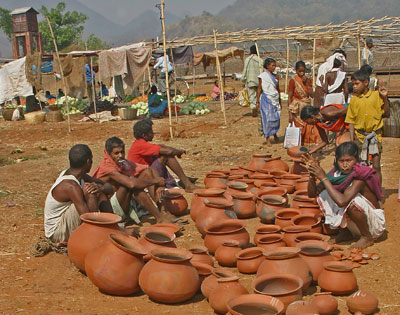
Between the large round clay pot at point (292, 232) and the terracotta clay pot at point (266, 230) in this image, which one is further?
the terracotta clay pot at point (266, 230)

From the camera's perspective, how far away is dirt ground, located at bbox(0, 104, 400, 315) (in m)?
3.62

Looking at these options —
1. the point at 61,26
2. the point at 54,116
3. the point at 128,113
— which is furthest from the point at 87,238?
the point at 61,26

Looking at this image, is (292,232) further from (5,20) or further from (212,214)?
(5,20)

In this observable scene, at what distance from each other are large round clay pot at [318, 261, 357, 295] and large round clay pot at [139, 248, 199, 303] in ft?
3.12

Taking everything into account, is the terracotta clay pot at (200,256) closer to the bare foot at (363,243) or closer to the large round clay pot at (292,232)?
the large round clay pot at (292,232)

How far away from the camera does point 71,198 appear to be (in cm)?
447

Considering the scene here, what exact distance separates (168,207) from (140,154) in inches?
33.1

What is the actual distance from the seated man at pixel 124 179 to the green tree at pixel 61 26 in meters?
53.1

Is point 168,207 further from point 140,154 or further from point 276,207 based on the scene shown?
point 276,207

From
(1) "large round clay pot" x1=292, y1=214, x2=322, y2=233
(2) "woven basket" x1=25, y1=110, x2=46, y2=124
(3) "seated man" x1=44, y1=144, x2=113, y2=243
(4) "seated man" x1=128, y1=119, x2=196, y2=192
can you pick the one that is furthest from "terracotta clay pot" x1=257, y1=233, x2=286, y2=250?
(2) "woven basket" x1=25, y1=110, x2=46, y2=124

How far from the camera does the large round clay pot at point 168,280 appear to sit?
3.57 m

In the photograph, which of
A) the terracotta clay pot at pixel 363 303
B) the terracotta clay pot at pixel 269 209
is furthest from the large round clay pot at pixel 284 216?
the terracotta clay pot at pixel 363 303

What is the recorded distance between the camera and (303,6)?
563 ft

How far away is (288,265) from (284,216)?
58.0 inches
